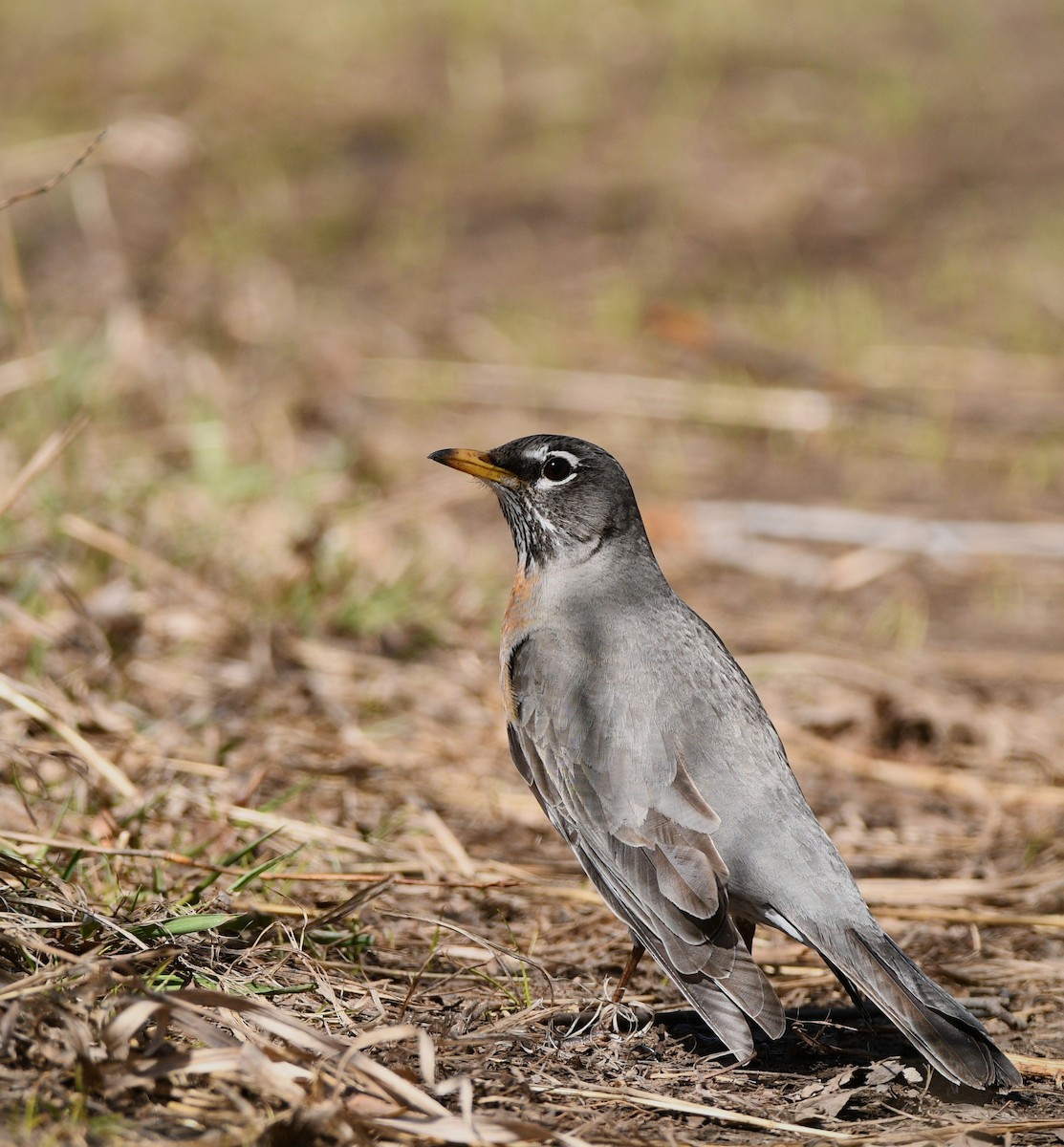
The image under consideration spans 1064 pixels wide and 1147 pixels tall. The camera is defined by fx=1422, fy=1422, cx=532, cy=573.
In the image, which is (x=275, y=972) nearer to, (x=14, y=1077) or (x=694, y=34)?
(x=14, y=1077)

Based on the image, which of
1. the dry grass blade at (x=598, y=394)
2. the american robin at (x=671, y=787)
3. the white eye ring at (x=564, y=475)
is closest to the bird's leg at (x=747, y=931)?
the american robin at (x=671, y=787)

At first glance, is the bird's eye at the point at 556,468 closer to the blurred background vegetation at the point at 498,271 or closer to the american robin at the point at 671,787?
the american robin at the point at 671,787

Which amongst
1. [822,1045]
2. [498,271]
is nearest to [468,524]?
[498,271]

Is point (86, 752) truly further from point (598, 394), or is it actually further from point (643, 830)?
point (598, 394)

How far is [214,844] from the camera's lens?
405 cm

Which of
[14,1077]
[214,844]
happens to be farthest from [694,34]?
[14,1077]

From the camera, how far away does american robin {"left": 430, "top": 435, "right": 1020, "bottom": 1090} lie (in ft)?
10.5

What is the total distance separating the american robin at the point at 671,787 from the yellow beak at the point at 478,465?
3.0 inches

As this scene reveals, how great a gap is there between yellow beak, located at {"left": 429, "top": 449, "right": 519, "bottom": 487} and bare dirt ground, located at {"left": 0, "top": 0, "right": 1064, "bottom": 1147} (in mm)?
1109

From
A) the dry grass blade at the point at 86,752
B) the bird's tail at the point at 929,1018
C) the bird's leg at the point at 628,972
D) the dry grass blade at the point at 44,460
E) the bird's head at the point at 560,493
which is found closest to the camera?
the bird's tail at the point at 929,1018

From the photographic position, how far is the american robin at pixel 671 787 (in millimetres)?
3207

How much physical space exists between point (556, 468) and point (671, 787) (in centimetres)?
132

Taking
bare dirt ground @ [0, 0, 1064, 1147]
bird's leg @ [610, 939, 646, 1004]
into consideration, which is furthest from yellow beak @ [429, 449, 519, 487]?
bird's leg @ [610, 939, 646, 1004]

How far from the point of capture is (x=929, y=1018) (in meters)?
3.09
